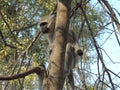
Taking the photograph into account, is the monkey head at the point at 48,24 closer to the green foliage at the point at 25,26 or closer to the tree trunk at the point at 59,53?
the green foliage at the point at 25,26

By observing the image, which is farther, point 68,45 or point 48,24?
point 48,24

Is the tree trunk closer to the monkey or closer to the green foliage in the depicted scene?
the monkey

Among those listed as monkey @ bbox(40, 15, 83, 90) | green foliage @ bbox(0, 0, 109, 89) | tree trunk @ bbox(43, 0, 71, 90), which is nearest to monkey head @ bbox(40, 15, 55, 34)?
monkey @ bbox(40, 15, 83, 90)

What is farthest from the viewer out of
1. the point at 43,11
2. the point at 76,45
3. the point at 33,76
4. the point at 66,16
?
the point at 43,11

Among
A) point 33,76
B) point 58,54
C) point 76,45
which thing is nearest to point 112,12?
Result: point 58,54

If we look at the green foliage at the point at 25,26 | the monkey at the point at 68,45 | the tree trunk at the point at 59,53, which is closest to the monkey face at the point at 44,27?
the monkey at the point at 68,45

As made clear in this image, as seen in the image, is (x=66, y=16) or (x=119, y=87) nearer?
(x=66, y=16)

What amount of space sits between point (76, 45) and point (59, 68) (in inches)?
→ 84.7

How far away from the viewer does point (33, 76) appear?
640cm

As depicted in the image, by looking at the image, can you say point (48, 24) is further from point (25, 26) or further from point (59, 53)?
point (25, 26)

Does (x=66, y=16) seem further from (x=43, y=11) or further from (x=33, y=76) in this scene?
(x=43, y=11)

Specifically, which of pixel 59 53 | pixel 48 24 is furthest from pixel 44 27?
pixel 59 53

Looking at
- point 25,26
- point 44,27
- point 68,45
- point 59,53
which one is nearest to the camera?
point 59,53

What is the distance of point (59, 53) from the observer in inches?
108
